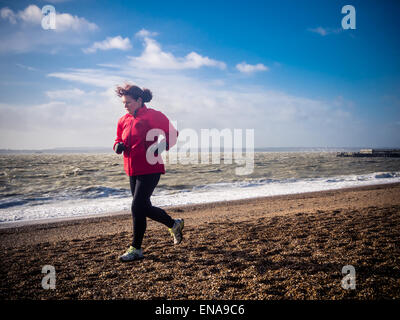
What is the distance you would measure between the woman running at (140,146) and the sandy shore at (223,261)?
2.09 feet

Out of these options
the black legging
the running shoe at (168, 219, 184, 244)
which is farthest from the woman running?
the running shoe at (168, 219, 184, 244)

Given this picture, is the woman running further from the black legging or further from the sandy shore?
the sandy shore

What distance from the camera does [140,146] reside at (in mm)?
3217

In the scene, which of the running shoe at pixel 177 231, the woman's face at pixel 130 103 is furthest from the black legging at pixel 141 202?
the woman's face at pixel 130 103

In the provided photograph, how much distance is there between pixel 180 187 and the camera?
1449 cm

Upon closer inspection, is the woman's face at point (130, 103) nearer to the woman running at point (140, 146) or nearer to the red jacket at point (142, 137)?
the woman running at point (140, 146)

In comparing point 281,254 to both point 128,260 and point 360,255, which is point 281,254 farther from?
point 128,260

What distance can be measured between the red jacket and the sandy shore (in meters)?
1.33

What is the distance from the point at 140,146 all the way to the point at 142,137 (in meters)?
0.12

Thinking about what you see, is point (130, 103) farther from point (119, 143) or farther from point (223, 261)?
point (223, 261)

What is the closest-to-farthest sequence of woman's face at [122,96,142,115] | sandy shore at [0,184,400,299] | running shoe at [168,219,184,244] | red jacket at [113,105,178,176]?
1. sandy shore at [0,184,400,299]
2. red jacket at [113,105,178,176]
3. woman's face at [122,96,142,115]
4. running shoe at [168,219,184,244]

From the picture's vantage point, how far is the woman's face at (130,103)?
11.1 feet

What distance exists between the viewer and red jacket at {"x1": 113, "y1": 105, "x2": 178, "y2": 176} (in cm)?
322

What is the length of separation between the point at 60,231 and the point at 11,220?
3.14m
